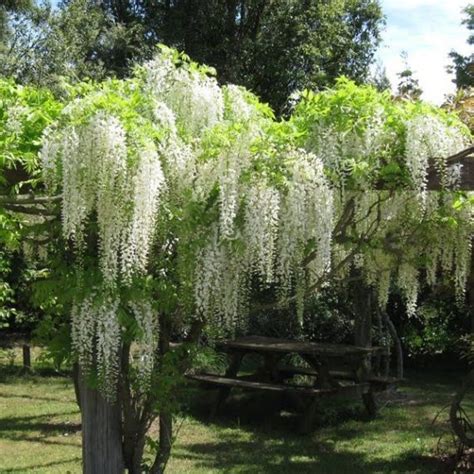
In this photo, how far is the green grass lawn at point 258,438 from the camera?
20.5 feet

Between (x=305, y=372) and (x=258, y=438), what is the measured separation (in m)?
1.17

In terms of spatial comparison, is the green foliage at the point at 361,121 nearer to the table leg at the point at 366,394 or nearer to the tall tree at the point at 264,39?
the table leg at the point at 366,394

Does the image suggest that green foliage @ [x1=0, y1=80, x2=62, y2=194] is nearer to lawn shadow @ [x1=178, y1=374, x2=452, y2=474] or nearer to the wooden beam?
the wooden beam

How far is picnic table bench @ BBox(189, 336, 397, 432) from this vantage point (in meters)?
7.51

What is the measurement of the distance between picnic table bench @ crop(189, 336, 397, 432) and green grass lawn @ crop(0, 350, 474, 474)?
27cm

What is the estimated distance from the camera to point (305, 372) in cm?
831

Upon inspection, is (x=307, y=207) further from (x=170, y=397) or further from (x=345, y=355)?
(x=345, y=355)

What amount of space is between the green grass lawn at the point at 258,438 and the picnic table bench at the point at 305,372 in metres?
0.27

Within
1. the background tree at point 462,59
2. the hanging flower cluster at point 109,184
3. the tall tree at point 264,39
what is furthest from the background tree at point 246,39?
the hanging flower cluster at point 109,184

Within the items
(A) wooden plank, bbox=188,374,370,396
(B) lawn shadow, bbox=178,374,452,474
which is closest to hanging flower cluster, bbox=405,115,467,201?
(B) lawn shadow, bbox=178,374,452,474

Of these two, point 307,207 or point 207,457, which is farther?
point 207,457

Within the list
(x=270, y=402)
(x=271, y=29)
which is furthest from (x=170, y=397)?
(x=271, y=29)

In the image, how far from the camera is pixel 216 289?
366 cm

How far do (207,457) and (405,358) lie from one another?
21.2 feet
